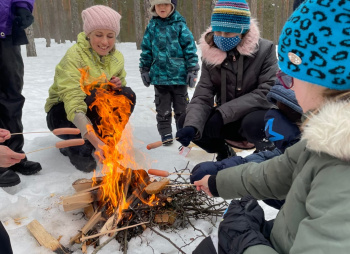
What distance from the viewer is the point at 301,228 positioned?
98 cm

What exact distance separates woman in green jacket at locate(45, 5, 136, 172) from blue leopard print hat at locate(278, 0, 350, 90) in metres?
2.07

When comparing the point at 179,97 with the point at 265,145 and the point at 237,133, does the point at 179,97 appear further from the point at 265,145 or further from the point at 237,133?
the point at 265,145

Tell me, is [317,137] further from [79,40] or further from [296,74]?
[79,40]

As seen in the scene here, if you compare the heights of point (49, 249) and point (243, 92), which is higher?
point (243, 92)

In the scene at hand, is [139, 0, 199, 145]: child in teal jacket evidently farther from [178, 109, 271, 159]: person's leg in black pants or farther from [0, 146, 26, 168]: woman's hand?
[0, 146, 26, 168]: woman's hand

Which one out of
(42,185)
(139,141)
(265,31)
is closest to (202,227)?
(42,185)

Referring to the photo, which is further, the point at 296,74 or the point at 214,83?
the point at 214,83

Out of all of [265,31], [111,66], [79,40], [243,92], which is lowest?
[265,31]

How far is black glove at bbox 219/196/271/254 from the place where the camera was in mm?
1351

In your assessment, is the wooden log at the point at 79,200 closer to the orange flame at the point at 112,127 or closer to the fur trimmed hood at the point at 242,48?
the orange flame at the point at 112,127

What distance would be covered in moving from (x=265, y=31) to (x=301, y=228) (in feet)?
137

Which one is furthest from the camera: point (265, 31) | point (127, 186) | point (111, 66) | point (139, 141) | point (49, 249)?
point (265, 31)

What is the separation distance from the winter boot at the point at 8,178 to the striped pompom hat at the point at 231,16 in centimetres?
241

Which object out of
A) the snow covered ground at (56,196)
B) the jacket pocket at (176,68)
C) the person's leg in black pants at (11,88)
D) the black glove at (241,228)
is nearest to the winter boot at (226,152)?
the snow covered ground at (56,196)
